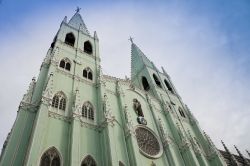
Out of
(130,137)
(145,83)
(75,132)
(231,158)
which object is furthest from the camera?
(145,83)

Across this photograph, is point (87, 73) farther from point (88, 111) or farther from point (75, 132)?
point (75, 132)

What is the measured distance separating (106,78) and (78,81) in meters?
4.35

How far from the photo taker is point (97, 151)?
17.7m

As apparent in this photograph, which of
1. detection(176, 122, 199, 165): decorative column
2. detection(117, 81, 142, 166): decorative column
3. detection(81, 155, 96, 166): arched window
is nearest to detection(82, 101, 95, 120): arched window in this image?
detection(117, 81, 142, 166): decorative column

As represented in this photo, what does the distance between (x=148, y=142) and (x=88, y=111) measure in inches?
256

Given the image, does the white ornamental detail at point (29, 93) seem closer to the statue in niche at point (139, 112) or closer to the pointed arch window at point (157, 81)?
the statue in niche at point (139, 112)

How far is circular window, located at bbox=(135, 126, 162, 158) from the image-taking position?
21498mm

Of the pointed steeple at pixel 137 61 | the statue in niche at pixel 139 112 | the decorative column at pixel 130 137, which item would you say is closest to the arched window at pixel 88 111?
the decorative column at pixel 130 137

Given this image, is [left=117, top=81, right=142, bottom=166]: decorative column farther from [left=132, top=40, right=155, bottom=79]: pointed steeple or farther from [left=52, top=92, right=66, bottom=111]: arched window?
[left=132, top=40, right=155, bottom=79]: pointed steeple

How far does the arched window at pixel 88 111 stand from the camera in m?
20.2

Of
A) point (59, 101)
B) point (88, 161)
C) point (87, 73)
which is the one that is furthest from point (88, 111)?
point (87, 73)

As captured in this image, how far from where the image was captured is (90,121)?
19797mm

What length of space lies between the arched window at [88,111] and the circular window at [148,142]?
486 centimetres

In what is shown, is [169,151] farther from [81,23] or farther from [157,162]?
[81,23]
